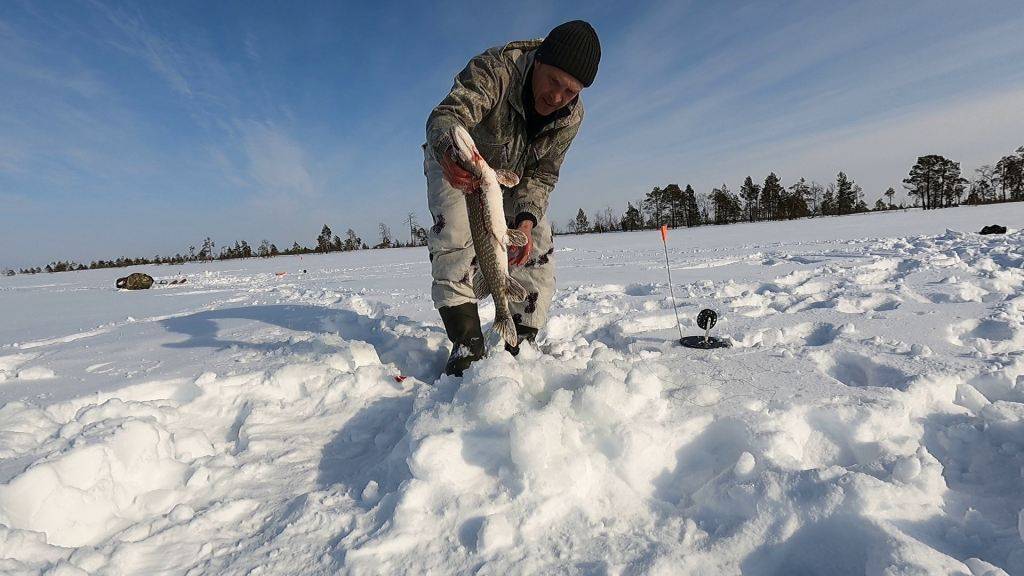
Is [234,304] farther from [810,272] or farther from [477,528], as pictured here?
[810,272]

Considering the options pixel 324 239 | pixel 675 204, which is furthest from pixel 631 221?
pixel 324 239

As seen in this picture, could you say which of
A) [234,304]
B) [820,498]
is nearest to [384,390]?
[820,498]

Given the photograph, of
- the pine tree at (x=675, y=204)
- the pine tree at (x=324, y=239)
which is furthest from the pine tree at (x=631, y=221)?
the pine tree at (x=324, y=239)

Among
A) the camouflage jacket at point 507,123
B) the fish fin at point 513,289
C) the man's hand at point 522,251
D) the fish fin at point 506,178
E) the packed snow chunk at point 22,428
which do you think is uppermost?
the camouflage jacket at point 507,123

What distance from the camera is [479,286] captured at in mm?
2652

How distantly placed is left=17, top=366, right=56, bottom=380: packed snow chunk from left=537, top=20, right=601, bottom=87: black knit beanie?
330 cm

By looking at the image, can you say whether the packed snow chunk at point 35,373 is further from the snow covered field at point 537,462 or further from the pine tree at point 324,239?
the pine tree at point 324,239

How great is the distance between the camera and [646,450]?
1580mm

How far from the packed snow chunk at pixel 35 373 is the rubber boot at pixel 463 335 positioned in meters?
2.30

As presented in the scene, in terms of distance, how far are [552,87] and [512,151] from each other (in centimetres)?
49

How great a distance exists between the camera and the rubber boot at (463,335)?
260cm

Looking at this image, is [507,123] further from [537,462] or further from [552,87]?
[537,462]

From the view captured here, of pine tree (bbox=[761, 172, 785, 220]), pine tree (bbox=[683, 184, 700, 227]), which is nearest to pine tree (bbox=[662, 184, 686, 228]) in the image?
pine tree (bbox=[683, 184, 700, 227])

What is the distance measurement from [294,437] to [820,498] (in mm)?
1927
